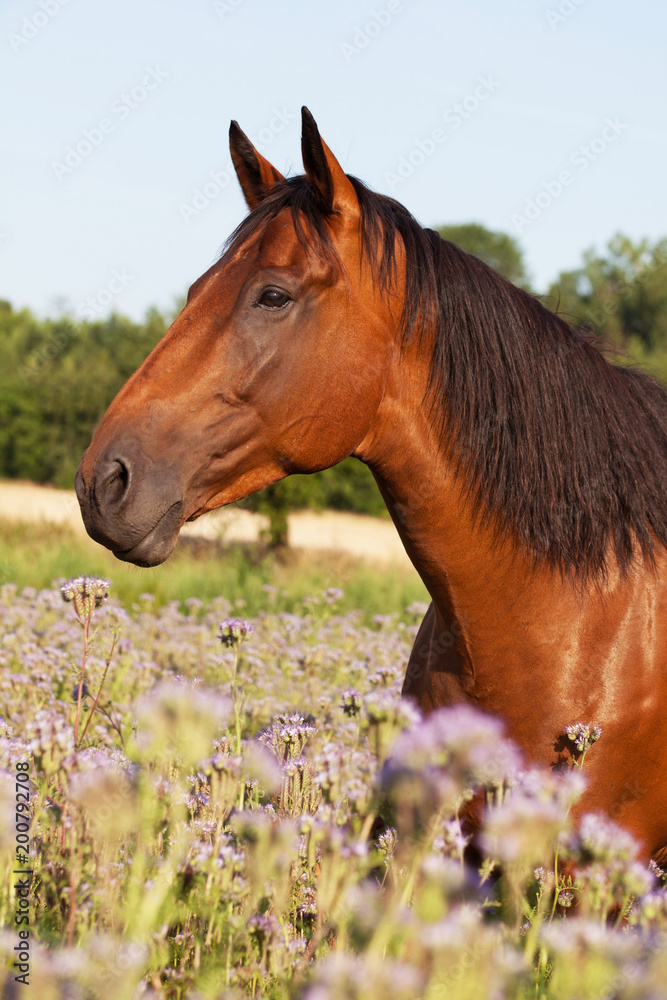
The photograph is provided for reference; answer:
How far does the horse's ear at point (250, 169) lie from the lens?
3.19m

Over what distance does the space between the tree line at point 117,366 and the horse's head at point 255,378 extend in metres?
0.99

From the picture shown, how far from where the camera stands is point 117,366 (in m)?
27.9

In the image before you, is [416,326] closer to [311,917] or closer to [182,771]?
[182,771]

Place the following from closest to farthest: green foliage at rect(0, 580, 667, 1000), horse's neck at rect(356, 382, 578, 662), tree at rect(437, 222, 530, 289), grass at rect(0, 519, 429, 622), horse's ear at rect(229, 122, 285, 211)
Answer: green foliage at rect(0, 580, 667, 1000), horse's neck at rect(356, 382, 578, 662), horse's ear at rect(229, 122, 285, 211), grass at rect(0, 519, 429, 622), tree at rect(437, 222, 530, 289)

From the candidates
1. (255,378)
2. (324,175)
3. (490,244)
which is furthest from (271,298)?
(490,244)

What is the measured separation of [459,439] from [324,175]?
0.96 meters

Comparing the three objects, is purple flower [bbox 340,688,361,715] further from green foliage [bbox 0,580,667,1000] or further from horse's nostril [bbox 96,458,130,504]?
horse's nostril [bbox 96,458,130,504]

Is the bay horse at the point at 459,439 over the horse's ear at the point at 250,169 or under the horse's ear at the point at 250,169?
under

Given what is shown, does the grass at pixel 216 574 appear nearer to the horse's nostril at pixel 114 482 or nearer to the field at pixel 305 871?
the horse's nostril at pixel 114 482

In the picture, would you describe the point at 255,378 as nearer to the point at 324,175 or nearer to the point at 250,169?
the point at 324,175

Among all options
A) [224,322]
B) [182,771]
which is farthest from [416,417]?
[182,771]

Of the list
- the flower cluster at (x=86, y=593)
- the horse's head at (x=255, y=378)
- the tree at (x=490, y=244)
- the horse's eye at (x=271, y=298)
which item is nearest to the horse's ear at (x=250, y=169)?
the horse's head at (x=255, y=378)

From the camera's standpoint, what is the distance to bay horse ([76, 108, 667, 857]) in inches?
103

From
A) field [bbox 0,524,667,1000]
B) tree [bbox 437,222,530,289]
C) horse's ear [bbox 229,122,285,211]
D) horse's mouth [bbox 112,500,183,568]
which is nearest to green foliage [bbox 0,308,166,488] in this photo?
horse's ear [bbox 229,122,285,211]
